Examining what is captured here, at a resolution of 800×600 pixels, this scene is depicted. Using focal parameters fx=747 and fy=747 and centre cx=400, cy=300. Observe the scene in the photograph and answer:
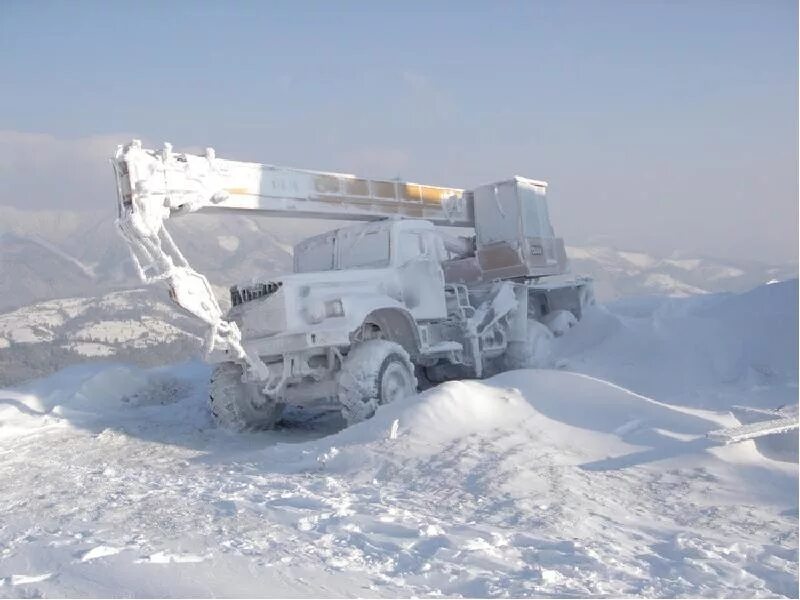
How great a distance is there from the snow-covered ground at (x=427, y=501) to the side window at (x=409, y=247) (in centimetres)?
232

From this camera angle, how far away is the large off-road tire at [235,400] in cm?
874

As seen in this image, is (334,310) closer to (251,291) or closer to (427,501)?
(251,291)

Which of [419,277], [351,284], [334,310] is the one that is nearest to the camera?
[334,310]

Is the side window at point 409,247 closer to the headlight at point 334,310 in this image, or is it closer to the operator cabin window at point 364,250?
the operator cabin window at point 364,250

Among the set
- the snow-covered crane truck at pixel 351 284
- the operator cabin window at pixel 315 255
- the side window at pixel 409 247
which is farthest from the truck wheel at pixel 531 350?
the operator cabin window at pixel 315 255

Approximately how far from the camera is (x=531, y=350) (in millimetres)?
11391

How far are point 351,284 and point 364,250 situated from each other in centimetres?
146

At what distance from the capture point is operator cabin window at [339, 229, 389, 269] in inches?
376

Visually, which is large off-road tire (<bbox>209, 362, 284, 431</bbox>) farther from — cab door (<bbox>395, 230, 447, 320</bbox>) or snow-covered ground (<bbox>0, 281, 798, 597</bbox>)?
cab door (<bbox>395, 230, 447, 320</bbox>)

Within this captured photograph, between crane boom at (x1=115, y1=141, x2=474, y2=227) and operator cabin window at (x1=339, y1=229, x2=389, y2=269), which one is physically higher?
crane boom at (x1=115, y1=141, x2=474, y2=227)

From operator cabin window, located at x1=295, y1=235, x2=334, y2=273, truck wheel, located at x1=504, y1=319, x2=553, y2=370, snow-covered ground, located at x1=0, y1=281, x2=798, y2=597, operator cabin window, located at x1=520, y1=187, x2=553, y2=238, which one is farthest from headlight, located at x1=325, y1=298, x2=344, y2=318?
operator cabin window, located at x1=520, y1=187, x2=553, y2=238

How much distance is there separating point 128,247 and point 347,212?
3334 mm

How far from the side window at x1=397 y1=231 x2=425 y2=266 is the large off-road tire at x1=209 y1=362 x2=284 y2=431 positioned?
7.78ft

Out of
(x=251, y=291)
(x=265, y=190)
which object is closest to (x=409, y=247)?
(x=265, y=190)
